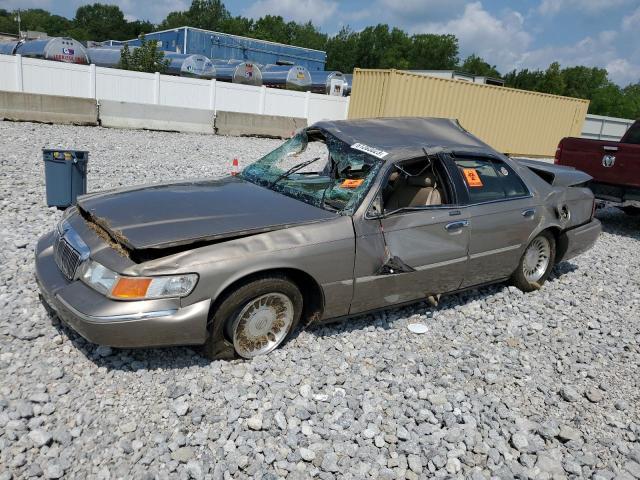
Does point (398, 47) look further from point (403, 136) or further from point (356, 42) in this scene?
point (403, 136)

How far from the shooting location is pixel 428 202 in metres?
4.43

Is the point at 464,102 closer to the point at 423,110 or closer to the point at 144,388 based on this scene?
the point at 423,110

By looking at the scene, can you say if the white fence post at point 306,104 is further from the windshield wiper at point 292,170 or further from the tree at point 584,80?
the tree at point 584,80

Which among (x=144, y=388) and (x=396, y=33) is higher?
(x=396, y=33)

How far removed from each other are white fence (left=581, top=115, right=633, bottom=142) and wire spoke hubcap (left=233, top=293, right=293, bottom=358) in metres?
27.0

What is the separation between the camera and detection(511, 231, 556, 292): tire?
17.3 ft

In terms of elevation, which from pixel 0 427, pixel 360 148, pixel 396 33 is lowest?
pixel 0 427

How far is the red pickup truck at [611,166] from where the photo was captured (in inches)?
316

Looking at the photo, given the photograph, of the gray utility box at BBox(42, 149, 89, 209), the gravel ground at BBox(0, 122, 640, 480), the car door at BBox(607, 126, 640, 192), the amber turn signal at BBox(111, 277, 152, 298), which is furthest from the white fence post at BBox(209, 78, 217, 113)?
the amber turn signal at BBox(111, 277, 152, 298)

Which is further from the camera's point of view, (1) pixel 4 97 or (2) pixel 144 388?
(1) pixel 4 97

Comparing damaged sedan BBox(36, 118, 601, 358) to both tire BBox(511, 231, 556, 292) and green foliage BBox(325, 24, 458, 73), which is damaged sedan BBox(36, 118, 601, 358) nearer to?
tire BBox(511, 231, 556, 292)

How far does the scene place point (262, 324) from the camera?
3.58 m

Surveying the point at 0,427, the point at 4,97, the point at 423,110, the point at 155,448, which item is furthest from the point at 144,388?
the point at 423,110

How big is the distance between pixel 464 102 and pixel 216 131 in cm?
864
